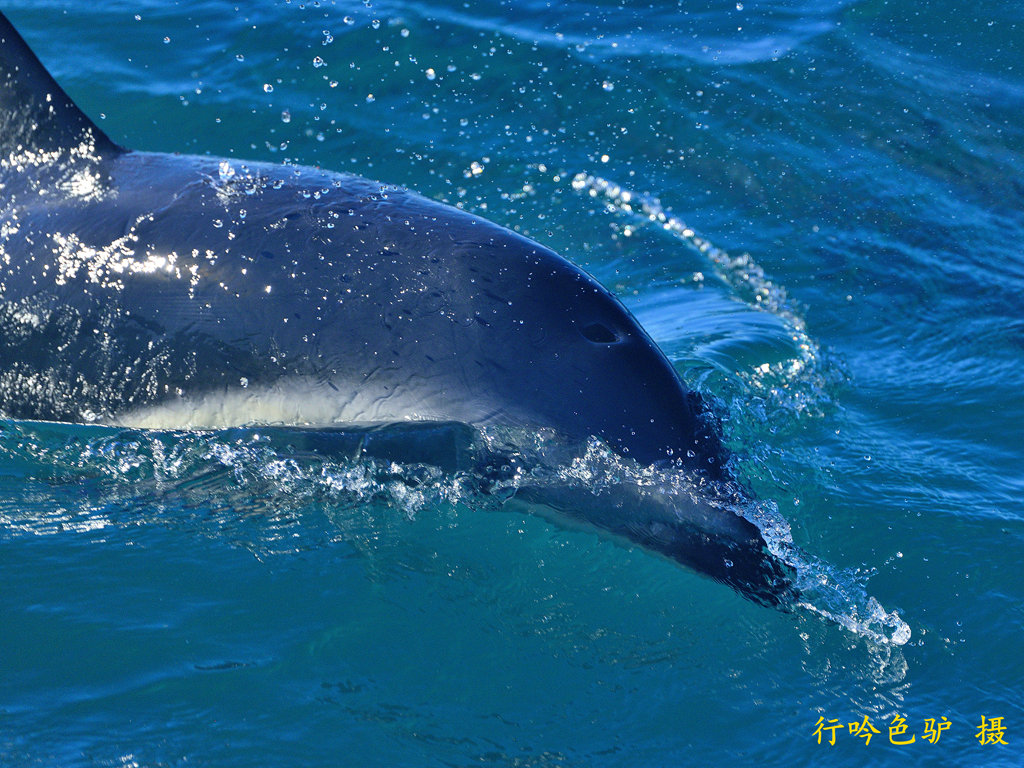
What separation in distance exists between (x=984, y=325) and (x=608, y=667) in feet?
15.5

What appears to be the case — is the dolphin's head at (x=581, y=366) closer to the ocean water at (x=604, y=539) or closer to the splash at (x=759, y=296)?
the ocean water at (x=604, y=539)

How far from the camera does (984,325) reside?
328 inches

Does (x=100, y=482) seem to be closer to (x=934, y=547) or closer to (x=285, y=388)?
(x=285, y=388)

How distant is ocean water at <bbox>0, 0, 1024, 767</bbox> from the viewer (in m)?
4.88

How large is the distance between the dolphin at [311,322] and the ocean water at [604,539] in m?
0.31

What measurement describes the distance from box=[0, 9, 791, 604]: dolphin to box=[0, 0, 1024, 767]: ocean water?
1.03ft

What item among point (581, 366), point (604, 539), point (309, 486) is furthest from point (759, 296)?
point (309, 486)

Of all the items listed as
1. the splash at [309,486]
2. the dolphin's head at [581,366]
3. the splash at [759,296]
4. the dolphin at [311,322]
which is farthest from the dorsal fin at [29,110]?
the splash at [759,296]

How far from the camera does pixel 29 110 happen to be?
586 centimetres

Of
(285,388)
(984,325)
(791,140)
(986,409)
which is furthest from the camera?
(791,140)

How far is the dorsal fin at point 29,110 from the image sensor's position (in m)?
5.83

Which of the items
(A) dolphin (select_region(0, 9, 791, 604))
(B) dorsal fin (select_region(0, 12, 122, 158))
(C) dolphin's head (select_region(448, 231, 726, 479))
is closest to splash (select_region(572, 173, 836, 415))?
(A) dolphin (select_region(0, 9, 791, 604))

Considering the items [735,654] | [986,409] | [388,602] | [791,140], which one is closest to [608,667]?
[735,654]

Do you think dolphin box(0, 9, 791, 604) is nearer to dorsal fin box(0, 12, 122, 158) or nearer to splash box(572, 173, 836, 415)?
dorsal fin box(0, 12, 122, 158)
